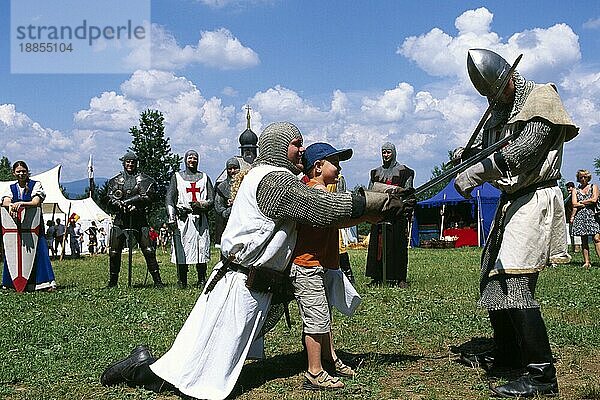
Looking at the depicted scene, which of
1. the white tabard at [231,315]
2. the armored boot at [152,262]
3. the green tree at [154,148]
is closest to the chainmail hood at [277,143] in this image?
the white tabard at [231,315]

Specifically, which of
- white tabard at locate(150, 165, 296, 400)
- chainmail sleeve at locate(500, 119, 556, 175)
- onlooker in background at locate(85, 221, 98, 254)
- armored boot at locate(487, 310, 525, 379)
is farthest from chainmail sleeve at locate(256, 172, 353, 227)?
onlooker in background at locate(85, 221, 98, 254)

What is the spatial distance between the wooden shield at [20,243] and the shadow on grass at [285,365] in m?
6.17

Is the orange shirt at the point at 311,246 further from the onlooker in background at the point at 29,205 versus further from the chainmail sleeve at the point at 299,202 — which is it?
the onlooker in background at the point at 29,205

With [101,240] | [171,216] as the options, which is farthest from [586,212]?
[101,240]

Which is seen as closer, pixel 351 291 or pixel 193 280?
pixel 351 291

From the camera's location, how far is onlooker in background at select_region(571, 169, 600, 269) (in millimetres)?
13133

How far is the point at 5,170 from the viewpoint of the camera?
7112cm

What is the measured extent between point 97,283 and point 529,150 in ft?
31.8

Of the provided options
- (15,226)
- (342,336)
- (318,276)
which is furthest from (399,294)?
(15,226)

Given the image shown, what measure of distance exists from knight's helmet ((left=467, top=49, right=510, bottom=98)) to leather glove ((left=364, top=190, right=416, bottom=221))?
867mm

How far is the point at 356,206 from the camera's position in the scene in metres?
4.05

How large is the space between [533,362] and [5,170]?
243 feet

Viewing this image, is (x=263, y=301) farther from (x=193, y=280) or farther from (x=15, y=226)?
(x=193, y=280)

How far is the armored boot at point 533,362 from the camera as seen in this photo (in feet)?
13.7
